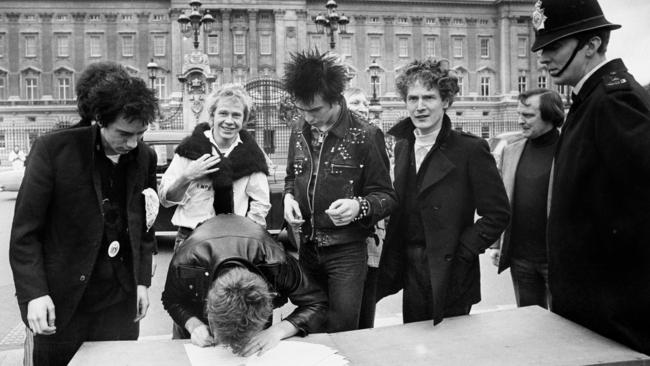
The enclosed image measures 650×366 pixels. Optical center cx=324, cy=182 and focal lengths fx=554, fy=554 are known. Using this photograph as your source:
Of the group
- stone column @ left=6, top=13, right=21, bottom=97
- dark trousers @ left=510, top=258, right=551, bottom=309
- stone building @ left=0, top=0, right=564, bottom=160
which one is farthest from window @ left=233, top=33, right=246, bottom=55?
dark trousers @ left=510, top=258, right=551, bottom=309

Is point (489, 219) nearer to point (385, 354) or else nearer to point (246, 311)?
point (385, 354)

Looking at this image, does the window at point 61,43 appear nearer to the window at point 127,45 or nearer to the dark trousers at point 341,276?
the window at point 127,45

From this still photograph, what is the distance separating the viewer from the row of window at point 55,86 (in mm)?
47656

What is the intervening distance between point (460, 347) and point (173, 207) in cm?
668

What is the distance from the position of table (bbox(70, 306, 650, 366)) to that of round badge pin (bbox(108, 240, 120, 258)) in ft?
1.78

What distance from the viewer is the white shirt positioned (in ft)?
10.9

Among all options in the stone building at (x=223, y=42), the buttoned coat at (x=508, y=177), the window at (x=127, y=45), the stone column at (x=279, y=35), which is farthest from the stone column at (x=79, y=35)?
the buttoned coat at (x=508, y=177)

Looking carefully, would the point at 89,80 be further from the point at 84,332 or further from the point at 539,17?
the point at 539,17

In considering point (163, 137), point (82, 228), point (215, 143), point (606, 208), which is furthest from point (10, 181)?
point (606, 208)

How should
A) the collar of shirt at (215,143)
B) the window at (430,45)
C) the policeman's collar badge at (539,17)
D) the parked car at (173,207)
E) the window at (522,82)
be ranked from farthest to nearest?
the window at (522,82) < the window at (430,45) < the parked car at (173,207) < the collar of shirt at (215,143) < the policeman's collar badge at (539,17)

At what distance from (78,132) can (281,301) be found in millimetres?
1259

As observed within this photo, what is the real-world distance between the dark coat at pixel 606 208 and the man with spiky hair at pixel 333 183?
0.99 metres

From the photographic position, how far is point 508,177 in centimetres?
400

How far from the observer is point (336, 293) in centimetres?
297
